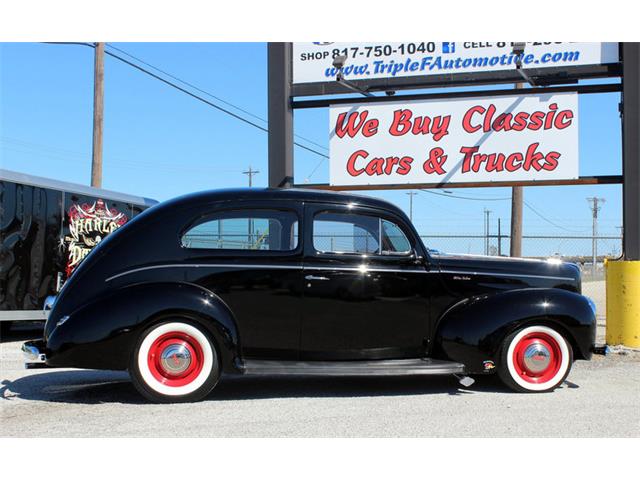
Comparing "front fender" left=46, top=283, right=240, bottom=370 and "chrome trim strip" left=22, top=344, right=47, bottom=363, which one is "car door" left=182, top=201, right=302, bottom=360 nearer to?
"front fender" left=46, top=283, right=240, bottom=370

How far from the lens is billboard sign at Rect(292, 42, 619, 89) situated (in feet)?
30.8

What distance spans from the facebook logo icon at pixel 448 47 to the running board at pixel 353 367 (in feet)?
18.4

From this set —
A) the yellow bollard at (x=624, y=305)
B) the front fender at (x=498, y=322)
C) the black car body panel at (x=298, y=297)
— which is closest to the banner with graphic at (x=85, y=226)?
the black car body panel at (x=298, y=297)

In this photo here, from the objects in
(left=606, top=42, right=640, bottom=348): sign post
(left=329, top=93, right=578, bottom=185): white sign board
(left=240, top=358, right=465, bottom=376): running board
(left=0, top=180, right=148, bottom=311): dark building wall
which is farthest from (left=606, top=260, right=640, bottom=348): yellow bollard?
(left=0, top=180, right=148, bottom=311): dark building wall

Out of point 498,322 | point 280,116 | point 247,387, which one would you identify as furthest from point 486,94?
point 247,387

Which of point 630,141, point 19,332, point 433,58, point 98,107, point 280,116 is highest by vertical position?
point 98,107

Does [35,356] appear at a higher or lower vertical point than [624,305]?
lower

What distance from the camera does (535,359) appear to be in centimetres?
585

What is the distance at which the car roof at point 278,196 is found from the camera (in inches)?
230

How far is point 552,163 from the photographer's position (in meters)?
9.44

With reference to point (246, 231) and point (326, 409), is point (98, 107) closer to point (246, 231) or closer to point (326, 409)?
point (246, 231)

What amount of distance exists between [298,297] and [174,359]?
1.12 metres

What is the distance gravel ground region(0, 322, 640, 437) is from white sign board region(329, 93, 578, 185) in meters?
3.69

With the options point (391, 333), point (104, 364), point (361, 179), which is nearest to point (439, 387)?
point (391, 333)
